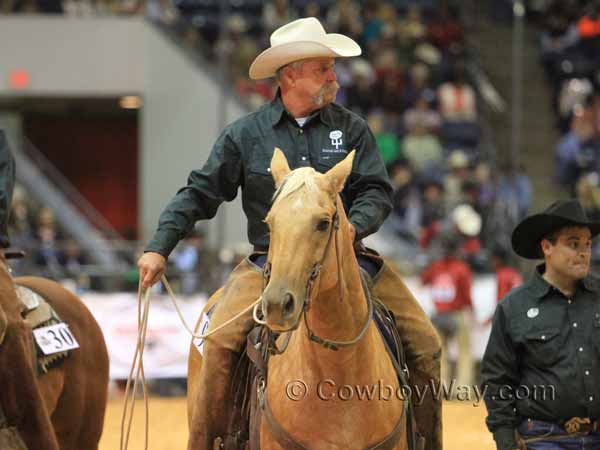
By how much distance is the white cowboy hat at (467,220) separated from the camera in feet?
56.0

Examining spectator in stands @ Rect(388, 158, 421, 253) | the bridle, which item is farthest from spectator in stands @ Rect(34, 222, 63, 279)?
the bridle

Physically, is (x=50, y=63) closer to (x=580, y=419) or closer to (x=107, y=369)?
(x=107, y=369)

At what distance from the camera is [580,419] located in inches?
237

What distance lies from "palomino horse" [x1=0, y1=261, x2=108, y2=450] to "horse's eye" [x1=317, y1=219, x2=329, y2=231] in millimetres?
2714

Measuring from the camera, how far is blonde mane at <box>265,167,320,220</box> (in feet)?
16.3

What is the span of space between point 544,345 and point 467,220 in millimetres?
11125

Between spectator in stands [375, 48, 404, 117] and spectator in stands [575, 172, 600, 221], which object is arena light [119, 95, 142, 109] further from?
spectator in stands [575, 172, 600, 221]

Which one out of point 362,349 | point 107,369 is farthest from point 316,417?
point 107,369

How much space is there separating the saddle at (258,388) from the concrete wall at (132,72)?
1528cm

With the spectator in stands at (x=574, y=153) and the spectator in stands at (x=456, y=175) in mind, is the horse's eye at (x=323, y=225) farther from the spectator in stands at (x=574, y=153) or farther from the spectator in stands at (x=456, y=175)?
the spectator in stands at (x=574, y=153)

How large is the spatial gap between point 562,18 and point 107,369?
1772 centimetres

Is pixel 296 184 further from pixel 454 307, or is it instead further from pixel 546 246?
pixel 454 307

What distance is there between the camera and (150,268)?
6.02 m

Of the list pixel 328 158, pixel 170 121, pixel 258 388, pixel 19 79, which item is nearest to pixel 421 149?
pixel 170 121
